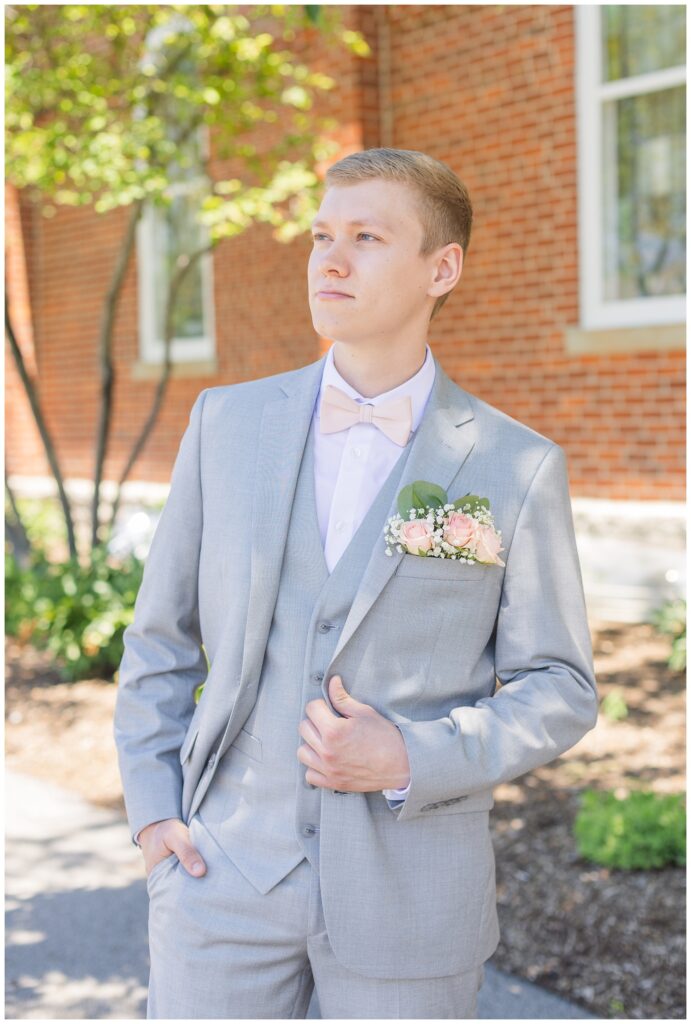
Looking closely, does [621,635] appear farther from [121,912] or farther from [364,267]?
[364,267]

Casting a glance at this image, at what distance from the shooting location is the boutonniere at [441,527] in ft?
6.66

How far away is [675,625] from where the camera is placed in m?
7.40

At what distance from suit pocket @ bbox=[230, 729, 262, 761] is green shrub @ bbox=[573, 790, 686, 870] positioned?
107 inches

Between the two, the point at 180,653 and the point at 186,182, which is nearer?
the point at 180,653

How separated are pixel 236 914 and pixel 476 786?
487mm

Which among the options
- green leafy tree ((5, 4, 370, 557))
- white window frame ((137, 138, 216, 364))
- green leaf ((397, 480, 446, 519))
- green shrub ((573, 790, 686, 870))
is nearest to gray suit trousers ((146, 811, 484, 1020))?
green leaf ((397, 480, 446, 519))

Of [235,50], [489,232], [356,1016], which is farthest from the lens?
[489,232]

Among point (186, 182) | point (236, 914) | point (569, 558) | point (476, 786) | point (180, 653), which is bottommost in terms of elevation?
point (236, 914)

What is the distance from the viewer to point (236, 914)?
2.09 meters

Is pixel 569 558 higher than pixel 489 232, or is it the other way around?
pixel 489 232

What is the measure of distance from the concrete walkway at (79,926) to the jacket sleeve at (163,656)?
1816mm

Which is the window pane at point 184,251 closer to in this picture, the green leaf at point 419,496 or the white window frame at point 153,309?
the white window frame at point 153,309

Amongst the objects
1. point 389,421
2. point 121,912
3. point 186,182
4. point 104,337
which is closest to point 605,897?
point 121,912

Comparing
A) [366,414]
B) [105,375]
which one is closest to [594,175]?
[105,375]
